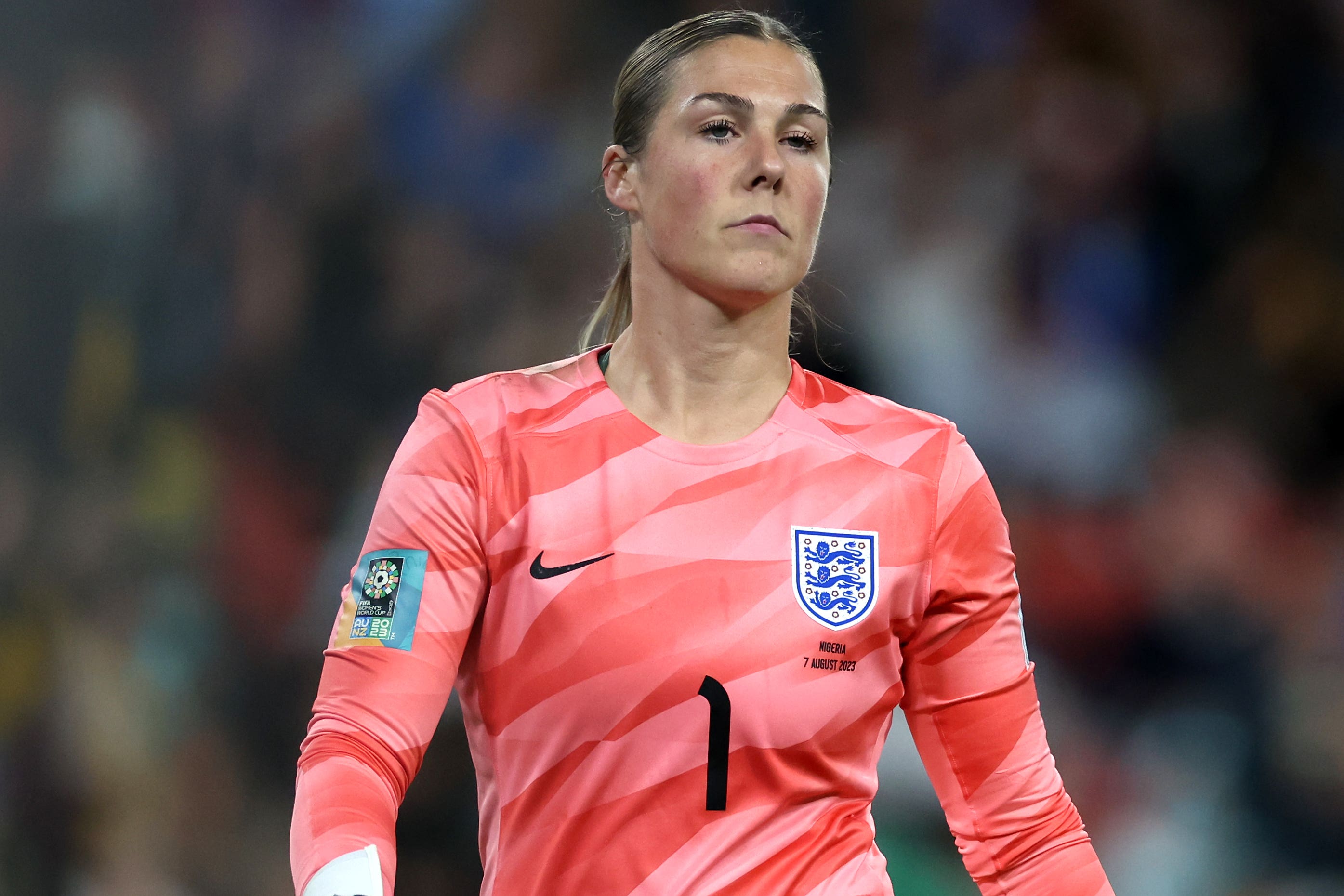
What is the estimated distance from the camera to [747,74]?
2.21 m

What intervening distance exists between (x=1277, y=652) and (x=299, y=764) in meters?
2.96

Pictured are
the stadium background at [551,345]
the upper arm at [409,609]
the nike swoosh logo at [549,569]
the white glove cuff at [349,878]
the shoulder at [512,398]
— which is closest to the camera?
the white glove cuff at [349,878]

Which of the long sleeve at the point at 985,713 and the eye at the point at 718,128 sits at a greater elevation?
the eye at the point at 718,128

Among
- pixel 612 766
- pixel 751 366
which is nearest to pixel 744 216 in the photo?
pixel 751 366

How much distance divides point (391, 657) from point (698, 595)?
1.53ft

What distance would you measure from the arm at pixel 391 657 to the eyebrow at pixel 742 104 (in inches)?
25.7

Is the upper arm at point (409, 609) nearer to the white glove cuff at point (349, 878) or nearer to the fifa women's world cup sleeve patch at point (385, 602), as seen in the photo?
the fifa women's world cup sleeve patch at point (385, 602)

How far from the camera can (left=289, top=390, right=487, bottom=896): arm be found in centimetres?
176

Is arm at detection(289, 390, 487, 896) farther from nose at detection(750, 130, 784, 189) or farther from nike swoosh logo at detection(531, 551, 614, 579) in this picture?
nose at detection(750, 130, 784, 189)

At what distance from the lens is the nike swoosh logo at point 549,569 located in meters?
2.02

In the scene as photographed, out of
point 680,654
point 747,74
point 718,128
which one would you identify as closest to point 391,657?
point 680,654

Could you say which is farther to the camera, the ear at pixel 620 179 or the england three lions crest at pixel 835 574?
the ear at pixel 620 179

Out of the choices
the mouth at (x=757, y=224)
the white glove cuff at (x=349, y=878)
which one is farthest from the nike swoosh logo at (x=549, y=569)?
the mouth at (x=757, y=224)

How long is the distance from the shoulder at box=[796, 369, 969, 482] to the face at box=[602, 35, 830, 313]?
0.22 metres
